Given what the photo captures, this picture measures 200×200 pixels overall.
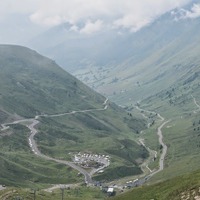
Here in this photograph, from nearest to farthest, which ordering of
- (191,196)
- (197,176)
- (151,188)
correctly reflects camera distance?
(191,196) < (197,176) < (151,188)

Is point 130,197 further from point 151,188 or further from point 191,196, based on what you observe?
point 191,196

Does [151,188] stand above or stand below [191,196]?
above

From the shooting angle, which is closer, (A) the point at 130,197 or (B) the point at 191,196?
(B) the point at 191,196

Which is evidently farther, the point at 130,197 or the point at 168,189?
the point at 130,197

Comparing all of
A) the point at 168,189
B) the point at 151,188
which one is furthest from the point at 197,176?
the point at 151,188

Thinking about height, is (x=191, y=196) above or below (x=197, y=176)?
below

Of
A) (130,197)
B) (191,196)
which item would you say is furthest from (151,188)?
(191,196)

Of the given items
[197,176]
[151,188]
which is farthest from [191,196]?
[151,188]

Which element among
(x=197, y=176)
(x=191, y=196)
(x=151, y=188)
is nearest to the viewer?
(x=191, y=196)
